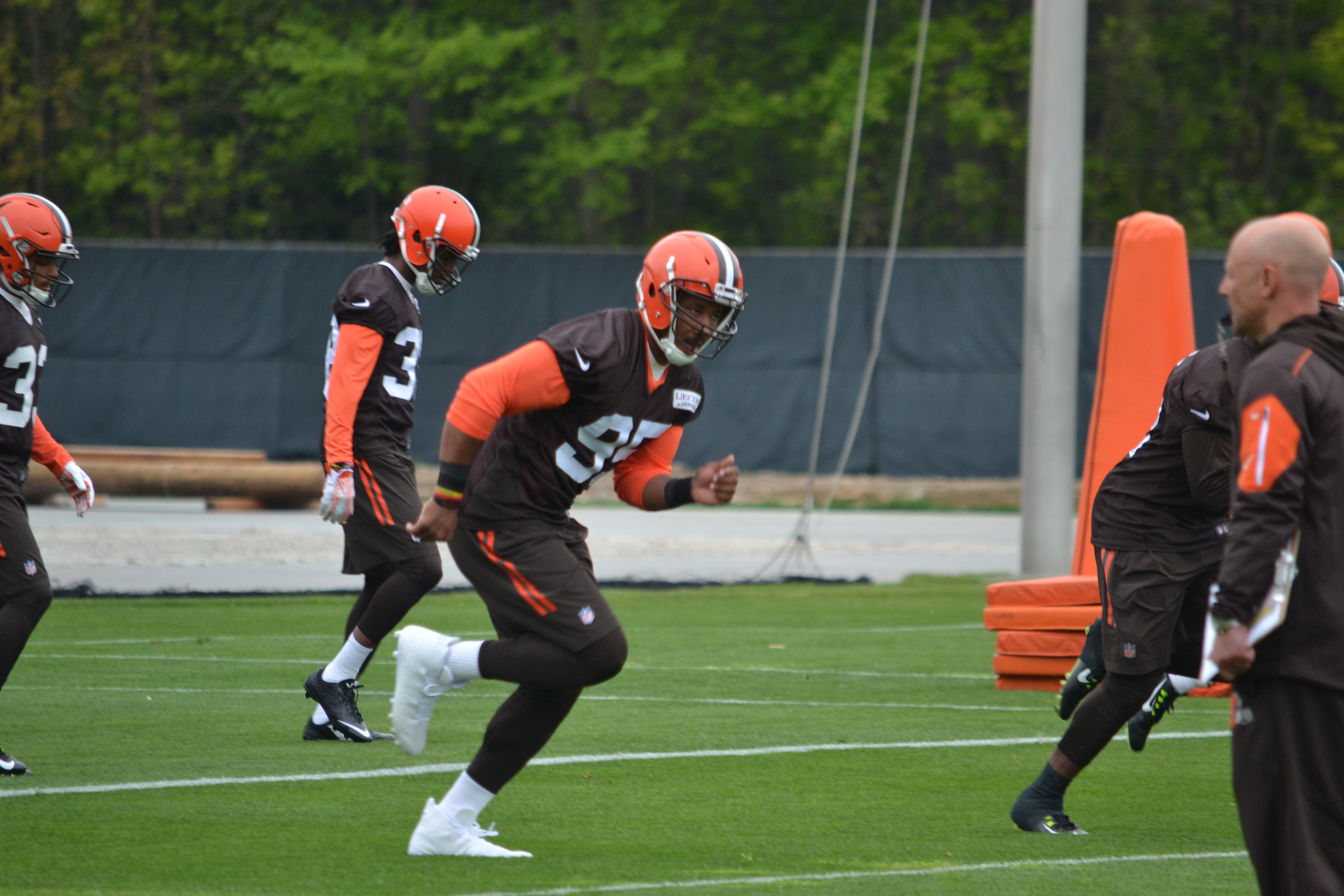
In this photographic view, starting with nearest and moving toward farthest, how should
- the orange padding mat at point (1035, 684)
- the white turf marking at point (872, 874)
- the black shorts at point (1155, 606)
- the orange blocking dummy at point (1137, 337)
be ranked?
the white turf marking at point (872, 874) < the black shorts at point (1155, 606) < the orange padding mat at point (1035, 684) < the orange blocking dummy at point (1137, 337)

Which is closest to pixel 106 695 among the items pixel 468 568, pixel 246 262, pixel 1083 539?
pixel 468 568

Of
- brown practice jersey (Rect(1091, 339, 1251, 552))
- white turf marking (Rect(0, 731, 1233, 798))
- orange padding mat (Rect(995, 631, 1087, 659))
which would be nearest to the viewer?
brown practice jersey (Rect(1091, 339, 1251, 552))

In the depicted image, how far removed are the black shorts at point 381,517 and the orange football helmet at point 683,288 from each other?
231 centimetres

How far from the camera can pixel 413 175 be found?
1233 inches

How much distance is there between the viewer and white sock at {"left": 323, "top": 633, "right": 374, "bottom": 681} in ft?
21.8

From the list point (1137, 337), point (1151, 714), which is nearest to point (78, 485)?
point (1151, 714)

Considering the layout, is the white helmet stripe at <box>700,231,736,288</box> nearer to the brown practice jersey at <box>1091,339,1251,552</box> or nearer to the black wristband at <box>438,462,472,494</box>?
the black wristband at <box>438,462,472,494</box>

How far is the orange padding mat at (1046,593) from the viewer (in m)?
7.85

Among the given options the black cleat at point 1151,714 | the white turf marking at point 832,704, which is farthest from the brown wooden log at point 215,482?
the black cleat at point 1151,714

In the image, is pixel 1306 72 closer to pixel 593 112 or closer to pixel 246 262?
pixel 593 112

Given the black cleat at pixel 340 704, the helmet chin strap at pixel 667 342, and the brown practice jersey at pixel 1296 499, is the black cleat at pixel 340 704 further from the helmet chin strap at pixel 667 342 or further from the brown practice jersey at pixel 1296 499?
the brown practice jersey at pixel 1296 499

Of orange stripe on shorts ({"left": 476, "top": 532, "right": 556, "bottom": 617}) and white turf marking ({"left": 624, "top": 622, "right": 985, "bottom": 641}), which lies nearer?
orange stripe on shorts ({"left": 476, "top": 532, "right": 556, "bottom": 617})

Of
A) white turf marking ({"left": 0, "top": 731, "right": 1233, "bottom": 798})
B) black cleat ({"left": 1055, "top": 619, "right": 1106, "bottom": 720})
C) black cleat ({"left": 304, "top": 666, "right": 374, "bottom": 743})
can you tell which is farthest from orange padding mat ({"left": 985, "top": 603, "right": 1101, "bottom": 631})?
black cleat ({"left": 304, "top": 666, "right": 374, "bottom": 743})

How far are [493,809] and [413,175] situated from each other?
1061 inches
